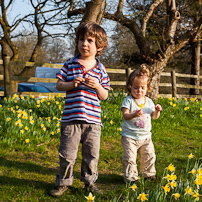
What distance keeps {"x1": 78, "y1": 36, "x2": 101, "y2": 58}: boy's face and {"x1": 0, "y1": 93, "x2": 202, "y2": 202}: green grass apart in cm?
121

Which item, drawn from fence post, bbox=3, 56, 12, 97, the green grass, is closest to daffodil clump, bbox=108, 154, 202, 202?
the green grass

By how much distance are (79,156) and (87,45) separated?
5.80 feet

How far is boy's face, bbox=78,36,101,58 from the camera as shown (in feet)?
7.06

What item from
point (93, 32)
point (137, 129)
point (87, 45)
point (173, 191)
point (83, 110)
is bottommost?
point (173, 191)

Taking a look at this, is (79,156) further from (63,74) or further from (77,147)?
(63,74)

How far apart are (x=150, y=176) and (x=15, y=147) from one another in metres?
1.93

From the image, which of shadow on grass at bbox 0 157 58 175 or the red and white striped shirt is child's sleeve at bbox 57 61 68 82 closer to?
the red and white striped shirt

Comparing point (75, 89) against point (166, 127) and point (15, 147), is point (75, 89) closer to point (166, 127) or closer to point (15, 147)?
point (15, 147)

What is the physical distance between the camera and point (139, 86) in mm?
2457

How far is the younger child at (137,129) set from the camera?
245 cm

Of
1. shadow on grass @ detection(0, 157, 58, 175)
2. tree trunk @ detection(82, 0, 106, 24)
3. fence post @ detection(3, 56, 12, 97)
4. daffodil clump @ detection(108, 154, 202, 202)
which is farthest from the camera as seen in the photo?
fence post @ detection(3, 56, 12, 97)

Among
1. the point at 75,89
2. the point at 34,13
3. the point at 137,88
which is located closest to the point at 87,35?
the point at 75,89

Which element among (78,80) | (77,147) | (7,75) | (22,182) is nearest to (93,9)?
(7,75)

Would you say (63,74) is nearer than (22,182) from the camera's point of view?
Yes
